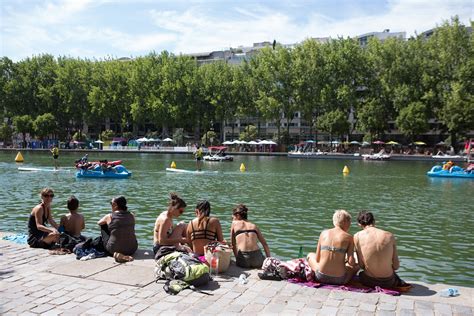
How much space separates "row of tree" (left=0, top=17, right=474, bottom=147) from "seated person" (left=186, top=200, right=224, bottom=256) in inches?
2620

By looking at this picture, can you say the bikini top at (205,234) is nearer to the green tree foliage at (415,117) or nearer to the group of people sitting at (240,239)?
the group of people sitting at (240,239)

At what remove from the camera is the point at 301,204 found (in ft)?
71.8

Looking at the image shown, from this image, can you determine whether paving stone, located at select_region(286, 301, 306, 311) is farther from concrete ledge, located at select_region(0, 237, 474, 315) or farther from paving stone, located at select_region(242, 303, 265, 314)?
paving stone, located at select_region(242, 303, 265, 314)

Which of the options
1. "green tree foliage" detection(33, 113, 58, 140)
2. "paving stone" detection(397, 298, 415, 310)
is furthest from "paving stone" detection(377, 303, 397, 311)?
"green tree foliage" detection(33, 113, 58, 140)

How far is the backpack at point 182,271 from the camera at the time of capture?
7.76 m

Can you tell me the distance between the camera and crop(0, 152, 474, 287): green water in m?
13.3

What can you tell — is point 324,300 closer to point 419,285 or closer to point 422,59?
point 419,285

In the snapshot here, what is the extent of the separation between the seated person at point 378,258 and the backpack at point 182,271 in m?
2.63

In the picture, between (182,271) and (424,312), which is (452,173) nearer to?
(424,312)

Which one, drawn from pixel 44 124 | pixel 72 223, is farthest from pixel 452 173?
pixel 44 124

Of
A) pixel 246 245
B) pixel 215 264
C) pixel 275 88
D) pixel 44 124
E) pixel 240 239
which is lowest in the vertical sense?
pixel 215 264

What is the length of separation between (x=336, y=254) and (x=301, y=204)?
46.3 ft

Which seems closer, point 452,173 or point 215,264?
point 215,264

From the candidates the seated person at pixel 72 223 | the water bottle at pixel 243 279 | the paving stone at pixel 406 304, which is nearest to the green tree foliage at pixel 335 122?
the seated person at pixel 72 223
